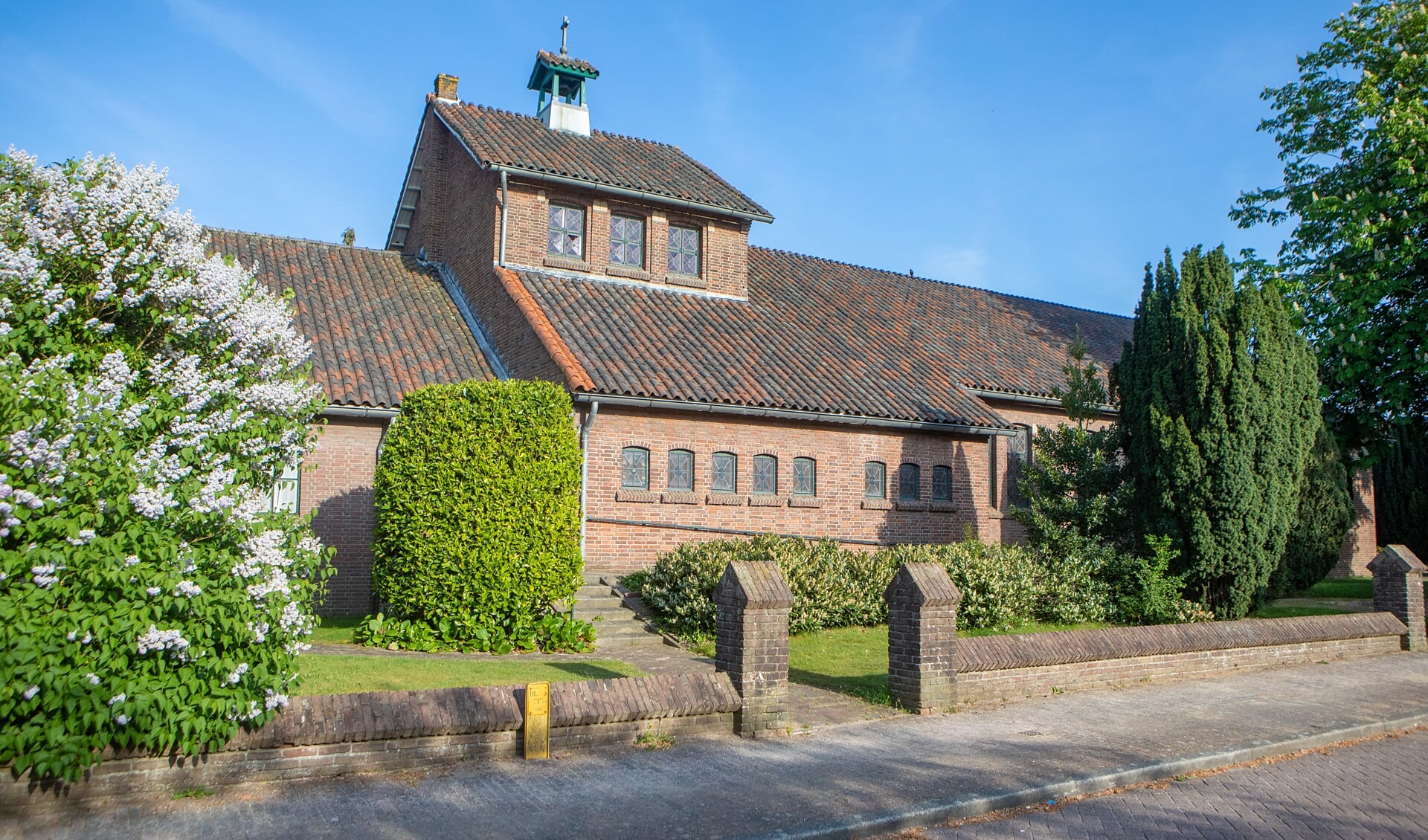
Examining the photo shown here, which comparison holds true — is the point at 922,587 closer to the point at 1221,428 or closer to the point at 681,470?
the point at 1221,428

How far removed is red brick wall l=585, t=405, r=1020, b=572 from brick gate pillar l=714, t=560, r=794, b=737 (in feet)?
25.0

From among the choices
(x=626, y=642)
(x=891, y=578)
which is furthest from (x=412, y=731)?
(x=891, y=578)

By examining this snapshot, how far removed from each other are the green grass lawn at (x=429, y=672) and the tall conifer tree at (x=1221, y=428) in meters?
9.36

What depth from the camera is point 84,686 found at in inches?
231

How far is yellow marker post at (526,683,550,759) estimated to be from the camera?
25.3 ft

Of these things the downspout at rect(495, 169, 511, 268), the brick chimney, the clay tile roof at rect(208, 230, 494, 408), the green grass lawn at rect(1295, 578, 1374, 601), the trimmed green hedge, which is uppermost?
the brick chimney

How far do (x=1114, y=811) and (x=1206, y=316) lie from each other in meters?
10.9

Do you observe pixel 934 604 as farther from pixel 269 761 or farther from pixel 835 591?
pixel 269 761

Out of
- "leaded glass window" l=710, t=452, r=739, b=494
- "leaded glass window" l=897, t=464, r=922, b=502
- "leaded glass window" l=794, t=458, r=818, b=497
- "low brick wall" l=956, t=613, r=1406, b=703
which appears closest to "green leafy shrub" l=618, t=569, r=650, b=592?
"leaded glass window" l=710, t=452, r=739, b=494

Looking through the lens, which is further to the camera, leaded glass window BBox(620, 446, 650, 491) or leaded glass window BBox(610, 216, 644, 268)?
leaded glass window BBox(610, 216, 644, 268)

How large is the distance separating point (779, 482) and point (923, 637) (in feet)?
28.8

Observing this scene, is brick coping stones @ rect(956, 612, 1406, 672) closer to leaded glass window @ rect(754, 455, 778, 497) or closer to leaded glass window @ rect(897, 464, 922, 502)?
leaded glass window @ rect(754, 455, 778, 497)

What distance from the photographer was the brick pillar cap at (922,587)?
9.91 metres

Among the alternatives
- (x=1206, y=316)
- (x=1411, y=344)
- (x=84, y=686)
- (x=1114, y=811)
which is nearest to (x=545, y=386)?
(x=84, y=686)
